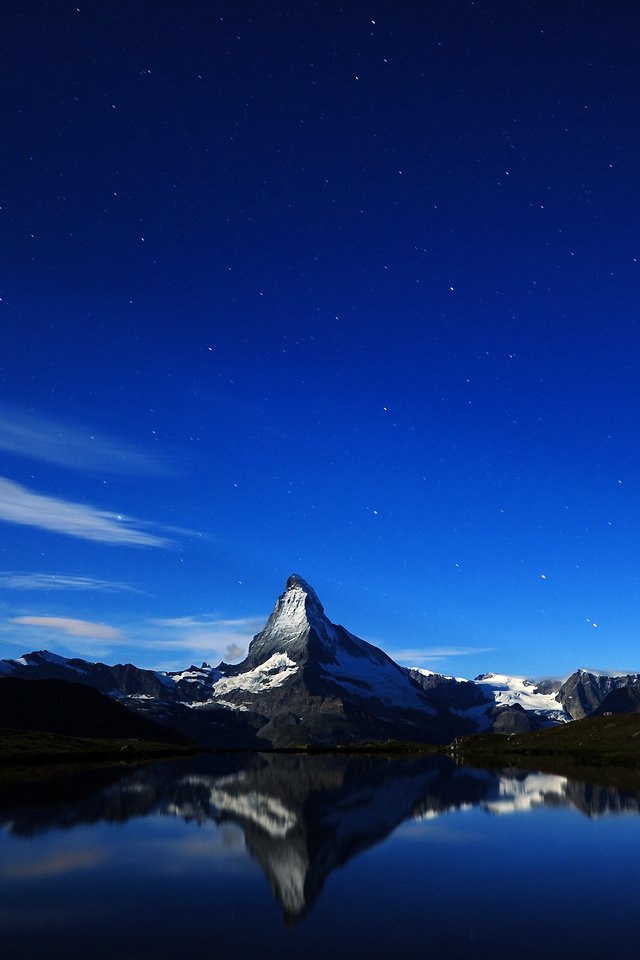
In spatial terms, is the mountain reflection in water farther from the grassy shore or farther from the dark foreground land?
the grassy shore

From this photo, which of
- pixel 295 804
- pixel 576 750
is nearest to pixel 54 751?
pixel 295 804

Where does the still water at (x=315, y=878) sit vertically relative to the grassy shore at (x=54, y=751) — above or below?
above

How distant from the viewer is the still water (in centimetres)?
1639

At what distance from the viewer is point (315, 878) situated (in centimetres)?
2288

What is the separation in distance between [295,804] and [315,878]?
22.8 meters

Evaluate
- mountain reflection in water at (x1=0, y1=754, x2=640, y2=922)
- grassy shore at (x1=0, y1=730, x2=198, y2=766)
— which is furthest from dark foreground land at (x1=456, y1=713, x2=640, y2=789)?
grassy shore at (x1=0, y1=730, x2=198, y2=766)

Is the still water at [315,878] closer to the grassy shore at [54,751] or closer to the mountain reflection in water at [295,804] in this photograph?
the mountain reflection in water at [295,804]

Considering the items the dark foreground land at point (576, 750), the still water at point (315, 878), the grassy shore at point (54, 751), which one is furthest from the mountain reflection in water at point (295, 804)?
the grassy shore at point (54, 751)

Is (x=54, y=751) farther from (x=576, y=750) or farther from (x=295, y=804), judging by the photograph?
(x=576, y=750)

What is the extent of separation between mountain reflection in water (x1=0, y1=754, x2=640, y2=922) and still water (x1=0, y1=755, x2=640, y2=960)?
21 cm

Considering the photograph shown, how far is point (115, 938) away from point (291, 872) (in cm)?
855

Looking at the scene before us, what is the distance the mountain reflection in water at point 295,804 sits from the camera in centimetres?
2668

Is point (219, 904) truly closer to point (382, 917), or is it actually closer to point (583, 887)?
point (382, 917)

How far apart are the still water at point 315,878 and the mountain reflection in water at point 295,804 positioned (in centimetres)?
21
